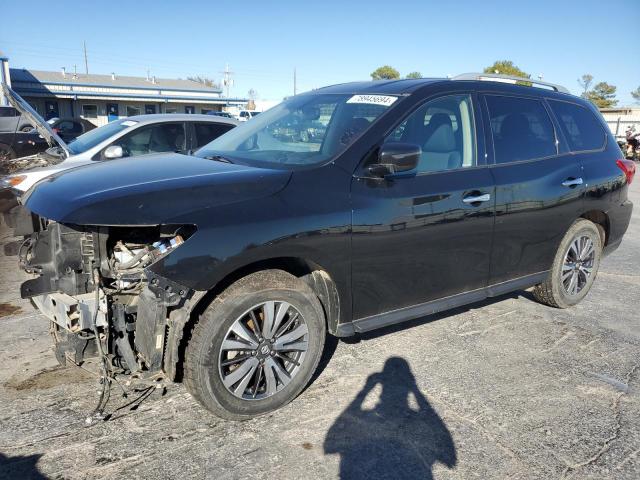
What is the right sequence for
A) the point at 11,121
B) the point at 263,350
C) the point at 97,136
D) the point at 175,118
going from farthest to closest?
the point at 11,121, the point at 175,118, the point at 97,136, the point at 263,350

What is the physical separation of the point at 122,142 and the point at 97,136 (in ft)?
1.68

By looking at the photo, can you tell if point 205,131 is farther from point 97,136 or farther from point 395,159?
point 395,159

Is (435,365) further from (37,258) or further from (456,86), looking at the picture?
(37,258)

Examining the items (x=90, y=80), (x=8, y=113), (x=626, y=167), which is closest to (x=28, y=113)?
(x=626, y=167)

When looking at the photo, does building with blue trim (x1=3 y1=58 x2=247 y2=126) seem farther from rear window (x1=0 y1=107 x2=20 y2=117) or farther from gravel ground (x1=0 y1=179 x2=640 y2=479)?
gravel ground (x1=0 y1=179 x2=640 y2=479)

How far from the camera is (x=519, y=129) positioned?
431cm

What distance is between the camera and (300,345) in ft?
10.4

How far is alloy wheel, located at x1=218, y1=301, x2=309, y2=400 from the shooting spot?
2.94m

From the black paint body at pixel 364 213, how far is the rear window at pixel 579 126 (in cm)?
17

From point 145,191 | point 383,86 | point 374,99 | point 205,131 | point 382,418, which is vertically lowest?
point 382,418

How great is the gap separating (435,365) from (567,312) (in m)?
1.97

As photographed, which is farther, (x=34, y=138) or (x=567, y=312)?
(x=34, y=138)

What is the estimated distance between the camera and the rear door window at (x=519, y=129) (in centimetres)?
410

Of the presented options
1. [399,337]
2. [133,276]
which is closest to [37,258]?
[133,276]
